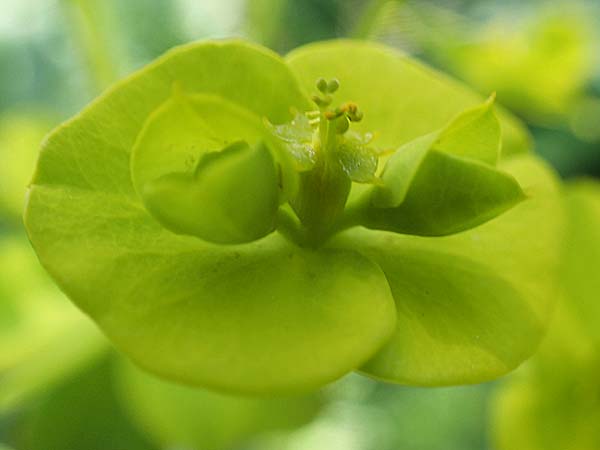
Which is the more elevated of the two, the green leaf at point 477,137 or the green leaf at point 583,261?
the green leaf at point 477,137

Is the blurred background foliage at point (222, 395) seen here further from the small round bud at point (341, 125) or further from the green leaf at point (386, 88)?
the small round bud at point (341, 125)

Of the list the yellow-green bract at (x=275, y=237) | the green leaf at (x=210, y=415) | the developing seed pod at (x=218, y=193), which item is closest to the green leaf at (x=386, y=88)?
the yellow-green bract at (x=275, y=237)

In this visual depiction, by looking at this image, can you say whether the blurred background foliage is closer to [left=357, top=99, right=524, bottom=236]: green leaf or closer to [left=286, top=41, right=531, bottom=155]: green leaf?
[left=286, top=41, right=531, bottom=155]: green leaf

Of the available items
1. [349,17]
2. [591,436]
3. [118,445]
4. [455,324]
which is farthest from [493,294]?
[349,17]

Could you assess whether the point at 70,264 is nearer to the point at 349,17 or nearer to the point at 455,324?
the point at 455,324

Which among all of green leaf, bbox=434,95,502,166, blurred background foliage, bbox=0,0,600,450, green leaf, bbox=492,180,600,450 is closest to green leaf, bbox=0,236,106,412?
blurred background foliage, bbox=0,0,600,450

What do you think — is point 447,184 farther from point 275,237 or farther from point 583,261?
point 583,261
